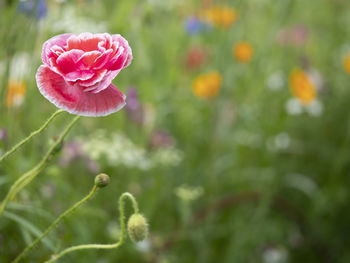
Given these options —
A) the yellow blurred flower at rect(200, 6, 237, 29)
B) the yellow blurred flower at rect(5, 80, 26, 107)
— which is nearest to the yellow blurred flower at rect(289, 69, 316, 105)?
the yellow blurred flower at rect(200, 6, 237, 29)

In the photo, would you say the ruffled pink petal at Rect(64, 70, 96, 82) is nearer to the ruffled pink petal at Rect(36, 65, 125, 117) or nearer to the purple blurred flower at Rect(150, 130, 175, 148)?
the ruffled pink petal at Rect(36, 65, 125, 117)

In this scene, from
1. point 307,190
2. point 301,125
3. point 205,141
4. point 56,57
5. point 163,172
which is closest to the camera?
point 56,57

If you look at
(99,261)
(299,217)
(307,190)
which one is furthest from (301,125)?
(99,261)

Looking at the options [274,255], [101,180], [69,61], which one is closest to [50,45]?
[69,61]

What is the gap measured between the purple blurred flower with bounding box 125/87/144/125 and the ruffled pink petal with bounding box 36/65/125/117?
778 millimetres

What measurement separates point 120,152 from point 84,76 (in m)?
0.66

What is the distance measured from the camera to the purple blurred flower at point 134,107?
1.28m

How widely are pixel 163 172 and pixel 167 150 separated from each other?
6.1 inches

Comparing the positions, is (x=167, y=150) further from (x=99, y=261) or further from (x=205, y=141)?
(x=205, y=141)

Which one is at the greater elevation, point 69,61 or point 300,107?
point 300,107

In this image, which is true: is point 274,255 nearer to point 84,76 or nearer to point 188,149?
point 188,149

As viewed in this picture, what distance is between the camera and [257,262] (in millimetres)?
1475

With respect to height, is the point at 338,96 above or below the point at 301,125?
above

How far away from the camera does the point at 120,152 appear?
1129mm
